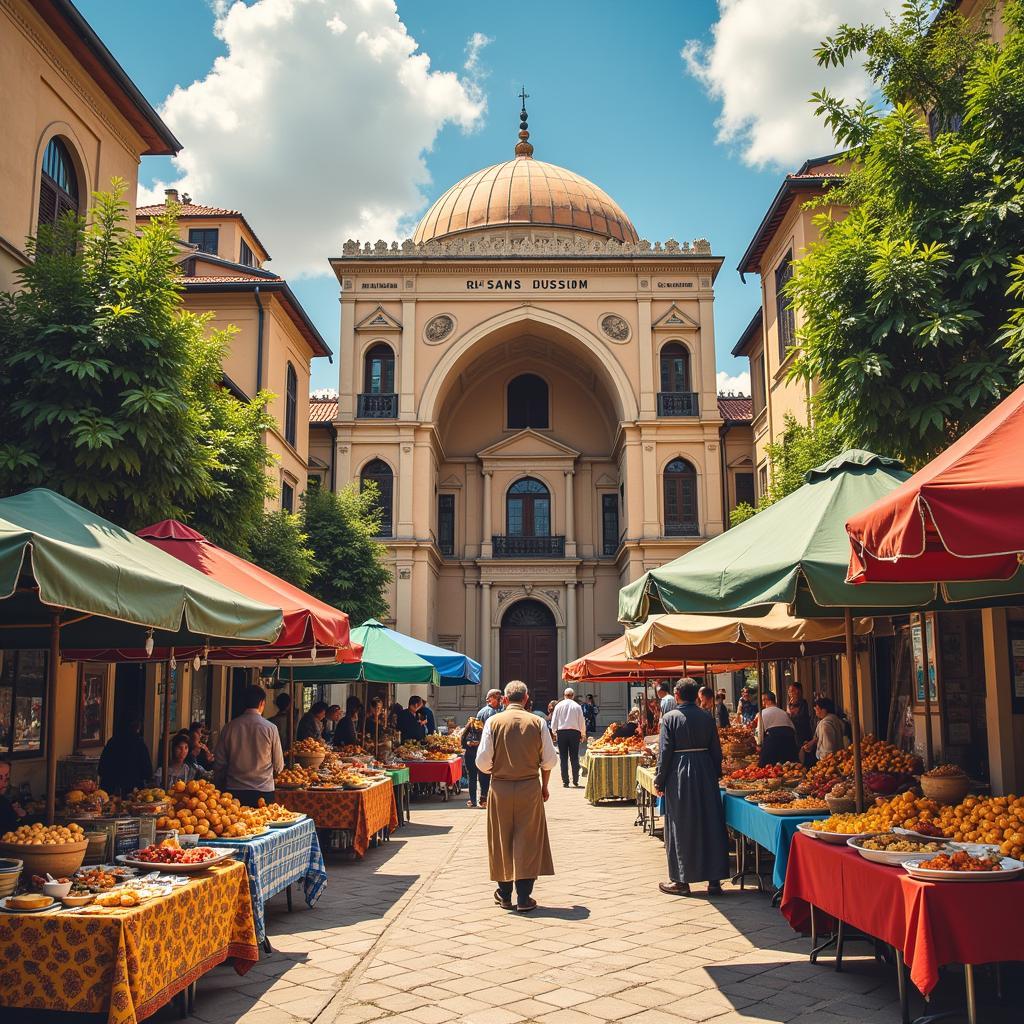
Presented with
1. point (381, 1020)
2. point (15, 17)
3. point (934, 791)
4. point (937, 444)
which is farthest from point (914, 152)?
point (15, 17)

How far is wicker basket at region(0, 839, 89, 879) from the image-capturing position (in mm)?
5840

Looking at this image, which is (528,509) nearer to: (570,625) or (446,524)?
(446,524)

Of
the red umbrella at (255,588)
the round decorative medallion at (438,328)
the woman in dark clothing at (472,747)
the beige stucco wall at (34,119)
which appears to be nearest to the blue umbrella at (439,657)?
the woman in dark clothing at (472,747)

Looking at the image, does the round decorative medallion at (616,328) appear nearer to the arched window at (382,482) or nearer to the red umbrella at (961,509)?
the arched window at (382,482)

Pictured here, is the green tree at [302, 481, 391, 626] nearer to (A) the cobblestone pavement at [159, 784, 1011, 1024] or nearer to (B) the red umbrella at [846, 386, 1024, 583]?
(A) the cobblestone pavement at [159, 784, 1011, 1024]

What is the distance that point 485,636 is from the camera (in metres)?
38.0

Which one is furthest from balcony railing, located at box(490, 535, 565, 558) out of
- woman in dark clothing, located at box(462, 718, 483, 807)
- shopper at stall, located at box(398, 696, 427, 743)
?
woman in dark clothing, located at box(462, 718, 483, 807)

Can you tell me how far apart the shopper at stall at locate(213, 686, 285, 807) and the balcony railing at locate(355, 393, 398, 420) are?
89.2 ft

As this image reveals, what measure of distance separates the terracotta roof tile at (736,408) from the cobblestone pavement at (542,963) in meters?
28.7

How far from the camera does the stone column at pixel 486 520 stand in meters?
38.8

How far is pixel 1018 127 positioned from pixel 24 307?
981 cm

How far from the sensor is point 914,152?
32.2ft

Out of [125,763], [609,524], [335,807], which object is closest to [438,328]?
[609,524]

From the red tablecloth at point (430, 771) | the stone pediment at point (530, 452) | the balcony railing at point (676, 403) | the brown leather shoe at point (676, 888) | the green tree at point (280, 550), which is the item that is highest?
the balcony railing at point (676, 403)
